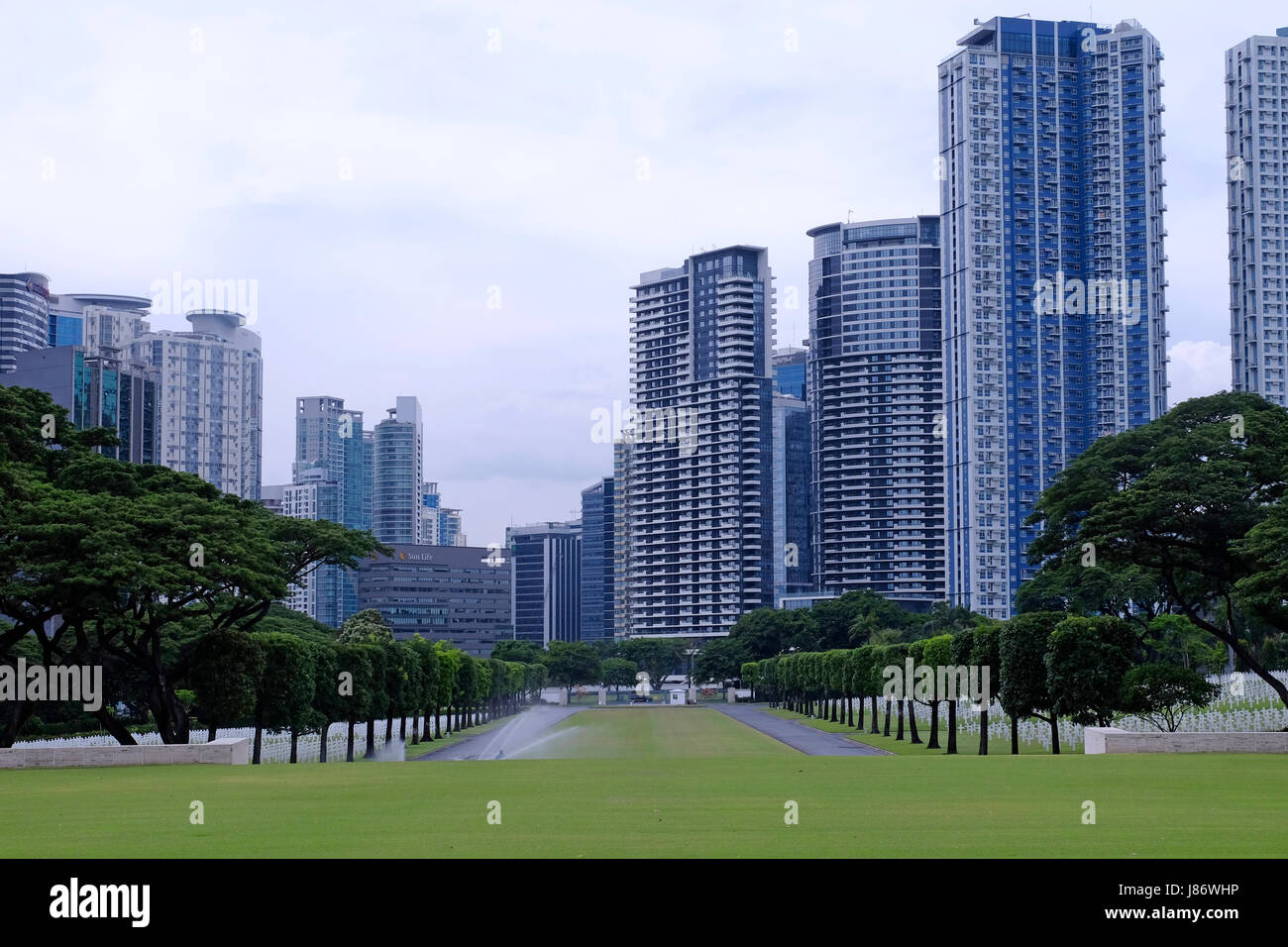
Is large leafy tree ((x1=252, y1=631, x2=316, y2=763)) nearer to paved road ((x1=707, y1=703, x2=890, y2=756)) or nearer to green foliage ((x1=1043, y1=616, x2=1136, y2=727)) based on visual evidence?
paved road ((x1=707, y1=703, x2=890, y2=756))

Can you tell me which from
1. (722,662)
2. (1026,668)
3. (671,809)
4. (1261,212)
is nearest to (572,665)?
(722,662)

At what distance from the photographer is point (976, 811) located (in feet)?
75.7

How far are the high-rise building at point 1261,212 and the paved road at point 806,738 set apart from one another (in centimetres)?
10107

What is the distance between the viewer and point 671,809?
23.9 metres

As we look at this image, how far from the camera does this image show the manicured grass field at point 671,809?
18.5 metres

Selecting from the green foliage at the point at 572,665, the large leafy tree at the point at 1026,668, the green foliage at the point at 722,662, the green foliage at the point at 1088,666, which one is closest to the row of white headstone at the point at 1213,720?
the large leafy tree at the point at 1026,668

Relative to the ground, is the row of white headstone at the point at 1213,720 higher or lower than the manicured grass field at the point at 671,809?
lower

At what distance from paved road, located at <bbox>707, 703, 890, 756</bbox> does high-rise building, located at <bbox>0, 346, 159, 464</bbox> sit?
73246 millimetres

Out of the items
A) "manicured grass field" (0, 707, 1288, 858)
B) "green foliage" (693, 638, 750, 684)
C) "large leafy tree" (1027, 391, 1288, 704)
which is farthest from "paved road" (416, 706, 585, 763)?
"green foliage" (693, 638, 750, 684)

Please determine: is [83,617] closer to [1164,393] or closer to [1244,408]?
[1244,408]

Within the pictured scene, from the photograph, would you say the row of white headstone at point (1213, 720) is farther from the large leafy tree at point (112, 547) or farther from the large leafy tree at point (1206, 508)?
the large leafy tree at point (112, 547)

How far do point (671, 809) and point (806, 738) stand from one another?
5343cm

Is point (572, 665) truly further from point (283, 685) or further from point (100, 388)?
point (283, 685)

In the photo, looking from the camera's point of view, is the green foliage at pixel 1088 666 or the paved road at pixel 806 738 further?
the paved road at pixel 806 738
